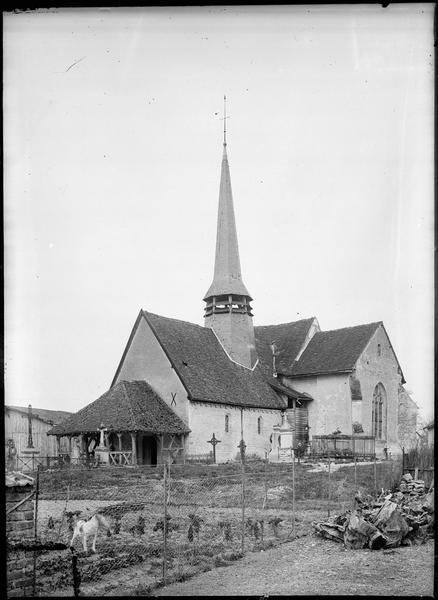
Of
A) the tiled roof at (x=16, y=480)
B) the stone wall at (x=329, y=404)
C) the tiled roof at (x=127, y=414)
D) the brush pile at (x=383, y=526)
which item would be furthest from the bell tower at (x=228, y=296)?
the tiled roof at (x=16, y=480)

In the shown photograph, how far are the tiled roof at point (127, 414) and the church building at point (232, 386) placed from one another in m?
0.07

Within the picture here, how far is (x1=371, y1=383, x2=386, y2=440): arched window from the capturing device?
3994cm

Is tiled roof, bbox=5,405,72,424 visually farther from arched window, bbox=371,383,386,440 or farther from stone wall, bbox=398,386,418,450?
stone wall, bbox=398,386,418,450

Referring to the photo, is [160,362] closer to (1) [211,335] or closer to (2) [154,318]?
(2) [154,318]

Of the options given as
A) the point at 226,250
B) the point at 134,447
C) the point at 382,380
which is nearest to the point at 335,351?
the point at 382,380

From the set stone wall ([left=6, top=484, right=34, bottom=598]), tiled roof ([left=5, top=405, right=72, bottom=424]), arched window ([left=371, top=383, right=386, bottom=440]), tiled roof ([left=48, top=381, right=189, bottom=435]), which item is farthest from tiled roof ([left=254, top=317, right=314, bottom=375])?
stone wall ([left=6, top=484, right=34, bottom=598])

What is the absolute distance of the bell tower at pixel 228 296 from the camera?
38.8 metres

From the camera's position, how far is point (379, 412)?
133ft

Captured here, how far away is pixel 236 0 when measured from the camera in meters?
5.05

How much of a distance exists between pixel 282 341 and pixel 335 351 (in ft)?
15.9

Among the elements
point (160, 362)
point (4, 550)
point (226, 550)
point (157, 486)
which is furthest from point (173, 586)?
point (160, 362)

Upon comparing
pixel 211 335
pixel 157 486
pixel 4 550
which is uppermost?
pixel 211 335

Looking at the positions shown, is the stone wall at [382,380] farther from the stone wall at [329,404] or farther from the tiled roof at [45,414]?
the tiled roof at [45,414]

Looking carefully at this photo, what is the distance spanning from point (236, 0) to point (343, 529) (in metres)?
10.4
